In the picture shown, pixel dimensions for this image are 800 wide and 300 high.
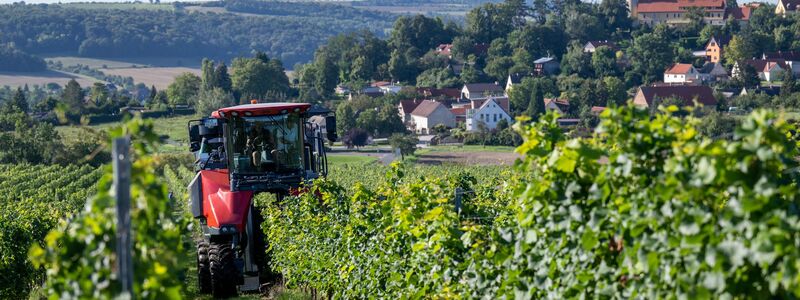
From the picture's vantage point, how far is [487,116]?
303 ft

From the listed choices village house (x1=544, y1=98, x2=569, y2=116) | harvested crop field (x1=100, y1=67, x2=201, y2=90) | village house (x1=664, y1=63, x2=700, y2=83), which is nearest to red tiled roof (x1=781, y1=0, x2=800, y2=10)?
village house (x1=664, y1=63, x2=700, y2=83)

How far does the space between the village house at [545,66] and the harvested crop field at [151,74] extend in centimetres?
4695

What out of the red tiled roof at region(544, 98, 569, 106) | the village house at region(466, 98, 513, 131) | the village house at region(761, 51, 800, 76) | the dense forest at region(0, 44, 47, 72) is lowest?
the village house at region(466, 98, 513, 131)

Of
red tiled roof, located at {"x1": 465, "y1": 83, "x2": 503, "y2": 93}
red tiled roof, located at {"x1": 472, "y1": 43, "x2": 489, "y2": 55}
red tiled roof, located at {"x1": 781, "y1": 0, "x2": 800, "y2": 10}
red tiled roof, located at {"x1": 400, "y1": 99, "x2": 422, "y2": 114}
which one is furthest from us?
red tiled roof, located at {"x1": 781, "y1": 0, "x2": 800, "y2": 10}

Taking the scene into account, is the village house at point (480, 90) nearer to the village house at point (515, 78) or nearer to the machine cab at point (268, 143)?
the village house at point (515, 78)

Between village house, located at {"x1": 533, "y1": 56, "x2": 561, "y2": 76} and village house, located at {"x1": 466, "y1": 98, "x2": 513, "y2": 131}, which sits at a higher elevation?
village house, located at {"x1": 533, "y1": 56, "x2": 561, "y2": 76}

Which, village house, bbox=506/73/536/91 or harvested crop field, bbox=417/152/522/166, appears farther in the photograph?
village house, bbox=506/73/536/91

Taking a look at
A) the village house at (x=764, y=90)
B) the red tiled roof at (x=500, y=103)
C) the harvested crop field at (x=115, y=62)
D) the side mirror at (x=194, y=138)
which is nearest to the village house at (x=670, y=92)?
the village house at (x=764, y=90)

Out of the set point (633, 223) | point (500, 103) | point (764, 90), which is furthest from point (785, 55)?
point (633, 223)

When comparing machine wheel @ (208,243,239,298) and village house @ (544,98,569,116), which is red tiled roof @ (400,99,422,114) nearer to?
village house @ (544,98,569,116)

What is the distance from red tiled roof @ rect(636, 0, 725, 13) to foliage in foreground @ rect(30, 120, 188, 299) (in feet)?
472

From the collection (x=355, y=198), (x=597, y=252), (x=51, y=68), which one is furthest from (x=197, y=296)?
(x=51, y=68)

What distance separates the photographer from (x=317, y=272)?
12172 millimetres

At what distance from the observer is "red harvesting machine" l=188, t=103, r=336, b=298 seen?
13406mm
